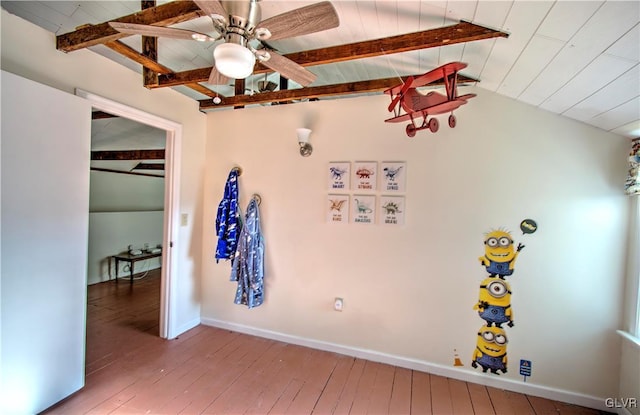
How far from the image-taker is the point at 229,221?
297cm

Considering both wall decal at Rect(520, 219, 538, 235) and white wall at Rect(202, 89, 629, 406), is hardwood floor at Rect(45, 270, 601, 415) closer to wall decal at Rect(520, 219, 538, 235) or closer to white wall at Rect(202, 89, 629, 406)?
white wall at Rect(202, 89, 629, 406)

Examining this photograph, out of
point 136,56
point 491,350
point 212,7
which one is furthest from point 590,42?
point 136,56

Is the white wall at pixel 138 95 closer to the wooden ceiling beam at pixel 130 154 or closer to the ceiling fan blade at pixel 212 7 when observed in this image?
the ceiling fan blade at pixel 212 7

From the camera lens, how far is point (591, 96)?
5.51 feet

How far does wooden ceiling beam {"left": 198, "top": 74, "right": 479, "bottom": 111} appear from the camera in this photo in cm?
236

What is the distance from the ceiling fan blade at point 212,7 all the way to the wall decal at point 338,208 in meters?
1.74

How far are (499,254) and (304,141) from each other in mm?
1943

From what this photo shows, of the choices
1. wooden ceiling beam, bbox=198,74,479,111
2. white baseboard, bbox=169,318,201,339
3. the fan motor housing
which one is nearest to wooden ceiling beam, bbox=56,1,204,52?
the fan motor housing

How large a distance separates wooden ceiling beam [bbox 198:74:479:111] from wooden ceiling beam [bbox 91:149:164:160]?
2.14m

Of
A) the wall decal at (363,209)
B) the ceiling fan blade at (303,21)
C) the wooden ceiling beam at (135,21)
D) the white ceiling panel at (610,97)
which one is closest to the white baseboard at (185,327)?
the wall decal at (363,209)

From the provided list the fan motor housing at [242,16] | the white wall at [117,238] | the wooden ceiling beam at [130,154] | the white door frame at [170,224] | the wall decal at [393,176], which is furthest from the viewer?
the white wall at [117,238]

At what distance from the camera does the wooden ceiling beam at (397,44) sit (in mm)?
1531

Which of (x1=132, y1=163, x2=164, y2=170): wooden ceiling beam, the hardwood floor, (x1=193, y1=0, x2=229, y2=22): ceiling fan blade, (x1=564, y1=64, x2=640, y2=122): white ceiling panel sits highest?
(x1=193, y1=0, x2=229, y2=22): ceiling fan blade

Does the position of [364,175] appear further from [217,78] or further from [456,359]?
[456,359]
